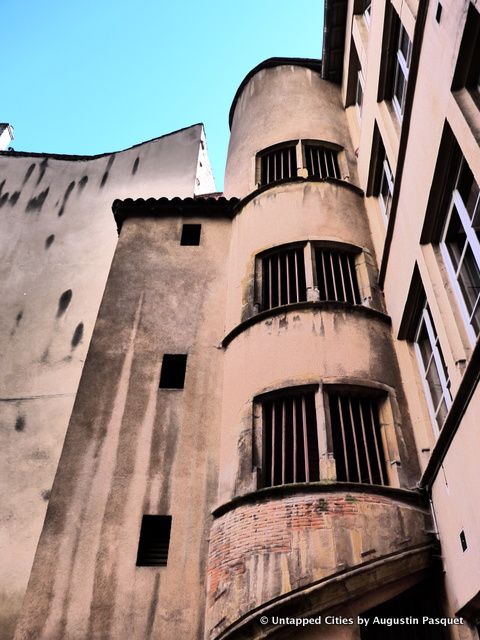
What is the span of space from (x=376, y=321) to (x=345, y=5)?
35.7ft

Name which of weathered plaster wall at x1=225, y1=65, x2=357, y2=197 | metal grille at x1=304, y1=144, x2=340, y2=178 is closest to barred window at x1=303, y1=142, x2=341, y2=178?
metal grille at x1=304, y1=144, x2=340, y2=178

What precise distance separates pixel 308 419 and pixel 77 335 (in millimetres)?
7047

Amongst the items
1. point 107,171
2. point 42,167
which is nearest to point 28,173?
point 42,167

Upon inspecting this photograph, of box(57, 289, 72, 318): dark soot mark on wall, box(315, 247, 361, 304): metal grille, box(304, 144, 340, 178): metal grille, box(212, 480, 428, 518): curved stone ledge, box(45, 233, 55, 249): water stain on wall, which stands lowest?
box(212, 480, 428, 518): curved stone ledge

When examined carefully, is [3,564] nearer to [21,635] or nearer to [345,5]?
[21,635]

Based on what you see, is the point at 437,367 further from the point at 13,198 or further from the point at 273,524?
the point at 13,198

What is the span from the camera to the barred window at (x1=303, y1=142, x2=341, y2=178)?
15.2 meters

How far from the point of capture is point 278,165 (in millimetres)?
15742

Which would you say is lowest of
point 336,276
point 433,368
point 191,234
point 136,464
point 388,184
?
point 136,464

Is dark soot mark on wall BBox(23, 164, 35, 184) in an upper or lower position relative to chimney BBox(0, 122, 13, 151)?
lower

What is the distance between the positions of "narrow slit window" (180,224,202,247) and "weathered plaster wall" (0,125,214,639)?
2544mm

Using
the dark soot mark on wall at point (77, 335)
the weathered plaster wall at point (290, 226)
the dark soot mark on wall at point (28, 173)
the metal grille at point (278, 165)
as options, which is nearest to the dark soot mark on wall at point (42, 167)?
the dark soot mark on wall at point (28, 173)

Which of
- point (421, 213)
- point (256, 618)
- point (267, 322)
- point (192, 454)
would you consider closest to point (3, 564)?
point (192, 454)

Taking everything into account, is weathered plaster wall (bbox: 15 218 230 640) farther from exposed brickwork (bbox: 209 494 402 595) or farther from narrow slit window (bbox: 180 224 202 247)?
exposed brickwork (bbox: 209 494 402 595)
